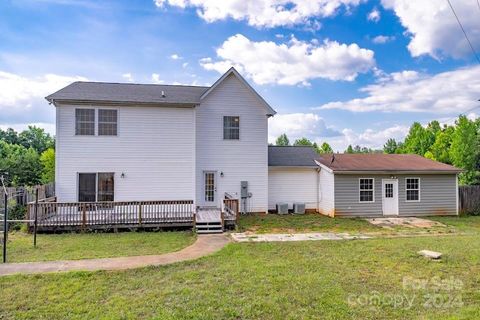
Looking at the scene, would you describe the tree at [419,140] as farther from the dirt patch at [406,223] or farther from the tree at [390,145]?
the dirt patch at [406,223]

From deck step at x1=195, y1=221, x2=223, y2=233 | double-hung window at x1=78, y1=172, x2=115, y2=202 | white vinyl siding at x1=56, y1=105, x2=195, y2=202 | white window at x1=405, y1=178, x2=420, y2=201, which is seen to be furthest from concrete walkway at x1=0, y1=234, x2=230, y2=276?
white window at x1=405, y1=178, x2=420, y2=201

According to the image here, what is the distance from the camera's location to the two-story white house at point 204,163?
13820mm

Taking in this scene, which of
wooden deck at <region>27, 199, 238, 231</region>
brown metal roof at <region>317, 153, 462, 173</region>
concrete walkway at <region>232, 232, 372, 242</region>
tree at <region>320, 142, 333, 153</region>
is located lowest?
concrete walkway at <region>232, 232, 372, 242</region>

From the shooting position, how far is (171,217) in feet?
41.1

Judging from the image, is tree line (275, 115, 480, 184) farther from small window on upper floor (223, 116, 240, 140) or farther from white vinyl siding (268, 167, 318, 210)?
small window on upper floor (223, 116, 240, 140)

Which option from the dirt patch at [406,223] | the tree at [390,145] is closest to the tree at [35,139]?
the dirt patch at [406,223]

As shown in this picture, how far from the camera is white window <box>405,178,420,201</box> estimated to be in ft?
55.2

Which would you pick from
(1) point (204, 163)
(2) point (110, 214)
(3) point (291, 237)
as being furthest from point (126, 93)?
(3) point (291, 237)

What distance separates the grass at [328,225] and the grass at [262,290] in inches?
157

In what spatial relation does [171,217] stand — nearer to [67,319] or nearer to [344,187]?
[67,319]

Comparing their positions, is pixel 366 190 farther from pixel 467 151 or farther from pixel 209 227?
pixel 467 151

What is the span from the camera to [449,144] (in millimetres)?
35656

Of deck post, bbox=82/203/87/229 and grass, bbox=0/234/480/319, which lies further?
deck post, bbox=82/203/87/229

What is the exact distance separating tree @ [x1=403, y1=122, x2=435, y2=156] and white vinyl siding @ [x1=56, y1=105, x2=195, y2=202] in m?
36.7
